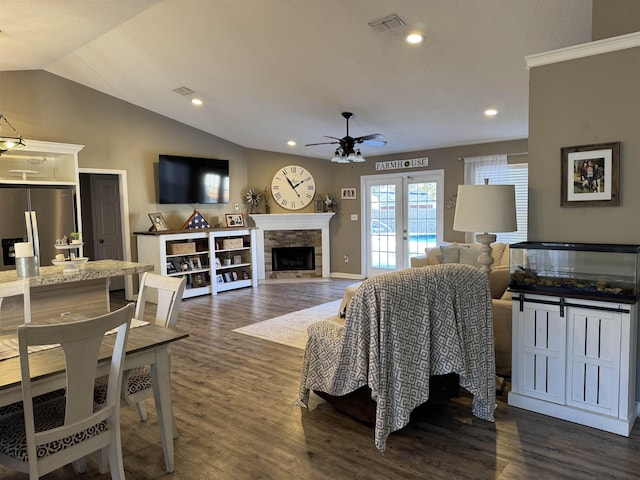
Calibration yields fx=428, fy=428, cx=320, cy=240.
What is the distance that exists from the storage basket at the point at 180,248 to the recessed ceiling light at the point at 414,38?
469 centimetres

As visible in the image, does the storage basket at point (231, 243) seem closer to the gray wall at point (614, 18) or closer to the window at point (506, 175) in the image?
the window at point (506, 175)

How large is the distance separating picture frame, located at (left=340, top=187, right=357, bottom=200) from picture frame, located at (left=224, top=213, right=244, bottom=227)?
2200mm

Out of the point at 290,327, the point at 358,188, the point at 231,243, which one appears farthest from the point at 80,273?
the point at 358,188

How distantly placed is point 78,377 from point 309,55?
3.62m

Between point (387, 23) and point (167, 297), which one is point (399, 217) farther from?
point (167, 297)

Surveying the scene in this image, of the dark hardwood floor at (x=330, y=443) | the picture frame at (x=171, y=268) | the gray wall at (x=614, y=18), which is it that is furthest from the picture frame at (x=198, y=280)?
the gray wall at (x=614, y=18)

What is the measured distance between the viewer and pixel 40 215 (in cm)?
552

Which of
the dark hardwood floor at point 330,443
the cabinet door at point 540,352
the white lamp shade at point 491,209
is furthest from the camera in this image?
the white lamp shade at point 491,209

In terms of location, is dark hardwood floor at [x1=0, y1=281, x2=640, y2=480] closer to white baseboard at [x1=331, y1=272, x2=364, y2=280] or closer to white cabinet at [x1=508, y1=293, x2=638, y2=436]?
white cabinet at [x1=508, y1=293, x2=638, y2=436]

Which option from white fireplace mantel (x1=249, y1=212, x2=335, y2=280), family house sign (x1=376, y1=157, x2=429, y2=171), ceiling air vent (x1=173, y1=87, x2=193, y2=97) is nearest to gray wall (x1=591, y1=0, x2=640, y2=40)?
ceiling air vent (x1=173, y1=87, x2=193, y2=97)

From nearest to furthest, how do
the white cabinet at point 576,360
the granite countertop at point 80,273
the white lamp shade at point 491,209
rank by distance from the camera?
the white cabinet at point 576,360 → the granite countertop at point 80,273 → the white lamp shade at point 491,209

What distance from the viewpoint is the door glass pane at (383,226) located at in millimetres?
8305

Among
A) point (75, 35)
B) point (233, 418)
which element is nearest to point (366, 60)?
point (75, 35)

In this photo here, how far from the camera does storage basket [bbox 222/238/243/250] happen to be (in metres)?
7.53
